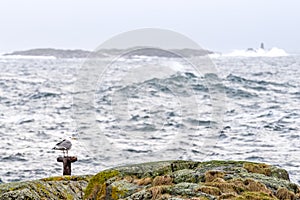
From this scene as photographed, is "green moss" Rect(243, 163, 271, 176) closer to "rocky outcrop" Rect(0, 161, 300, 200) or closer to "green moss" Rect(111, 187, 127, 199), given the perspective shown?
"rocky outcrop" Rect(0, 161, 300, 200)

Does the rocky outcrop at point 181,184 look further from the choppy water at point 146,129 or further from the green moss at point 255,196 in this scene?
the choppy water at point 146,129

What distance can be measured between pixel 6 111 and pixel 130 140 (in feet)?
48.2

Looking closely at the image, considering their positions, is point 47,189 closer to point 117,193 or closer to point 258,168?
point 117,193

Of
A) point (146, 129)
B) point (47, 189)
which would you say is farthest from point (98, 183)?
point (146, 129)

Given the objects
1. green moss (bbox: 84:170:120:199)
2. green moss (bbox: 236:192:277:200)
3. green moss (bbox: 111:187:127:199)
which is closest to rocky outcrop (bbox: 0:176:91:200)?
green moss (bbox: 84:170:120:199)

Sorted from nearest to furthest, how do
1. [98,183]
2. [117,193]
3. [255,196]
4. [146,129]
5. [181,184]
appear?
[255,196] → [181,184] → [117,193] → [98,183] → [146,129]

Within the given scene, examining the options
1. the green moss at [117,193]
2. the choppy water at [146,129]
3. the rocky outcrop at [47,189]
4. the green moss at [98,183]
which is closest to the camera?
the green moss at [117,193]

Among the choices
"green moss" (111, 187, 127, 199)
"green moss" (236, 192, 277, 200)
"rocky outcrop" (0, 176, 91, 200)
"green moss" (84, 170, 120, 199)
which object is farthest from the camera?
"rocky outcrop" (0, 176, 91, 200)

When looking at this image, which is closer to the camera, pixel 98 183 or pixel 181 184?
pixel 181 184

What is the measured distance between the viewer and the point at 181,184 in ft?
23.6

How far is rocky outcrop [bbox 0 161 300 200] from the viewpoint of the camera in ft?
22.8

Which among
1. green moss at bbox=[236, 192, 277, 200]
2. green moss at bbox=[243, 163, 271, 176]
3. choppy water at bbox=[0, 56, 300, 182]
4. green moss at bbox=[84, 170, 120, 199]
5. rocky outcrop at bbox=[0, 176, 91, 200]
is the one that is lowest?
choppy water at bbox=[0, 56, 300, 182]

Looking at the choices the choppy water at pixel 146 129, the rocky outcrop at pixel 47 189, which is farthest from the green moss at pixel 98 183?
the choppy water at pixel 146 129

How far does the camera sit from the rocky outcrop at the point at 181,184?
694cm
